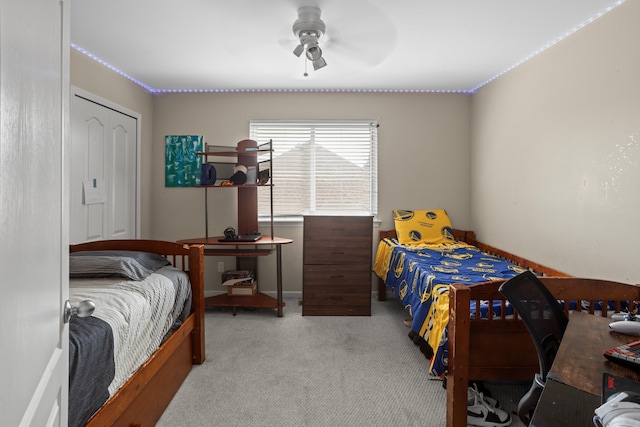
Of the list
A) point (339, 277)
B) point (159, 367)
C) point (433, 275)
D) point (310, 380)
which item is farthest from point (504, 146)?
point (159, 367)

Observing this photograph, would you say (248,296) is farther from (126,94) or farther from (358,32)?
(358,32)

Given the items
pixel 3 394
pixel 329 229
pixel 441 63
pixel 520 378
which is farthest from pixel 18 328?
pixel 441 63

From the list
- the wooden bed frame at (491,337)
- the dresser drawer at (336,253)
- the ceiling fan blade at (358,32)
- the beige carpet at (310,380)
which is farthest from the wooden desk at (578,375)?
the dresser drawer at (336,253)

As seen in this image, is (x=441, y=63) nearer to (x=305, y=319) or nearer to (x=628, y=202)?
(x=628, y=202)

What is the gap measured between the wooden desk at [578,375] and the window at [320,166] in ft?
9.66

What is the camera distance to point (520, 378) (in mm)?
1830

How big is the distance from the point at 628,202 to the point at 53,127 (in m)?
2.65

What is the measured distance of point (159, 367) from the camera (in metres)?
1.85

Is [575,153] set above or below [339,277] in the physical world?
above

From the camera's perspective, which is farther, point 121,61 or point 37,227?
point 121,61

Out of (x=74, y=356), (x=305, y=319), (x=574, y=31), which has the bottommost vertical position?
(x=305, y=319)

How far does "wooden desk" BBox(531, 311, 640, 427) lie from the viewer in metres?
0.85

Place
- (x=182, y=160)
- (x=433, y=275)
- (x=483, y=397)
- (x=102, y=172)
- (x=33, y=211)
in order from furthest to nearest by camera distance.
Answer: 1. (x=182, y=160)
2. (x=102, y=172)
3. (x=433, y=275)
4. (x=483, y=397)
5. (x=33, y=211)

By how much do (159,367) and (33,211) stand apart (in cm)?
148
